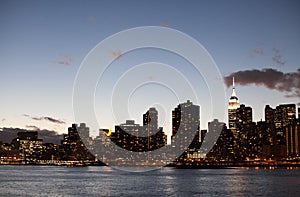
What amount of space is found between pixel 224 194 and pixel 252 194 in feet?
12.8

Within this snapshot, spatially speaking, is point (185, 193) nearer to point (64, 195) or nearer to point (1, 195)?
point (64, 195)

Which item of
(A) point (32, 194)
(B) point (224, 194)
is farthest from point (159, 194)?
(A) point (32, 194)

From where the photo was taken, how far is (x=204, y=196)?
62.2 metres

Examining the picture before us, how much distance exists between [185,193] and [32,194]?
20463 mm

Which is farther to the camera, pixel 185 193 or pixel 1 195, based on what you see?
pixel 185 193

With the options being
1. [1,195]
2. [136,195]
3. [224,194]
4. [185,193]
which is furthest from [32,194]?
[224,194]

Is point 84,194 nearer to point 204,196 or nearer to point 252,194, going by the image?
point 204,196

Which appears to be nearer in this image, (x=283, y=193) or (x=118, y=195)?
(x=118, y=195)

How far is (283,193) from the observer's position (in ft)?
225

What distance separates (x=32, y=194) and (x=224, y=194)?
2569cm

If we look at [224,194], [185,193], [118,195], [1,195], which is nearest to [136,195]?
[118,195]

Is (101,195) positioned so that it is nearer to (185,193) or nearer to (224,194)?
(185,193)

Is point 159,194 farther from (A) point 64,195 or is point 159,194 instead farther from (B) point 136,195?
(A) point 64,195

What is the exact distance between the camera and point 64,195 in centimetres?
6275
